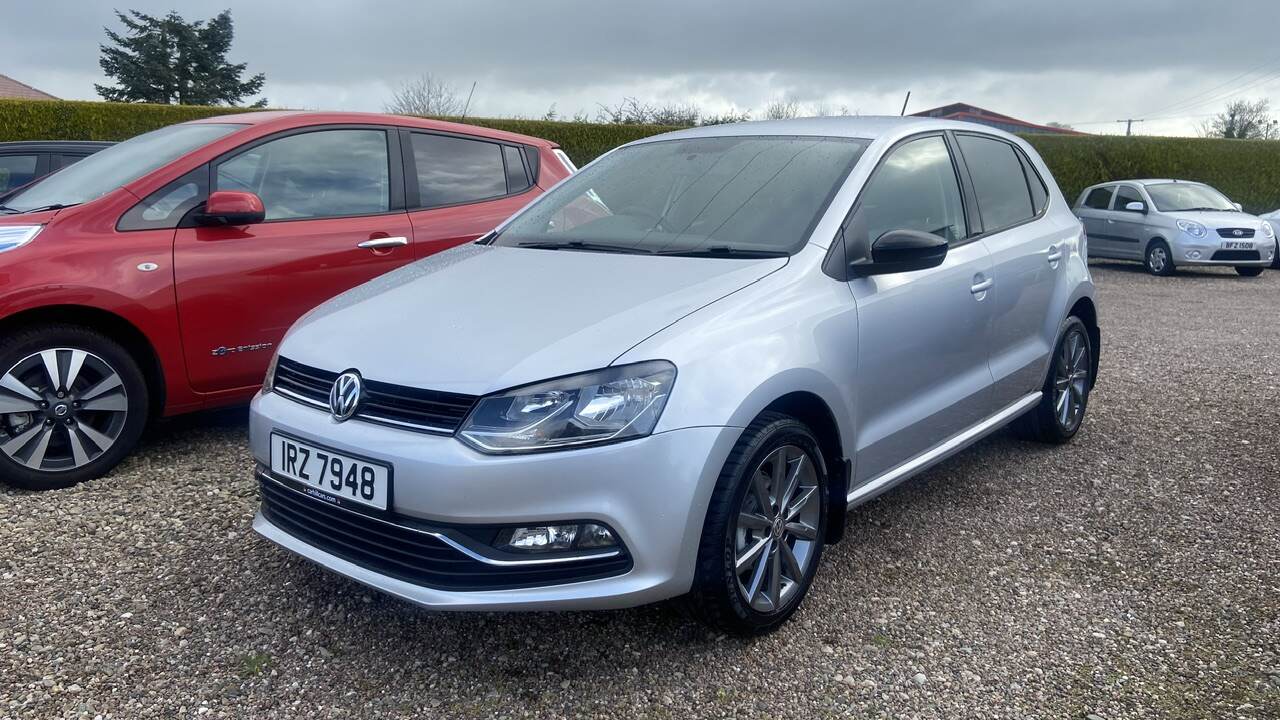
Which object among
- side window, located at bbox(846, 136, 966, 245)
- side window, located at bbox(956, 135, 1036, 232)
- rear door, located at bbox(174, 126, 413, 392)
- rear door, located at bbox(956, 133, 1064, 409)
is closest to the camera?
side window, located at bbox(846, 136, 966, 245)

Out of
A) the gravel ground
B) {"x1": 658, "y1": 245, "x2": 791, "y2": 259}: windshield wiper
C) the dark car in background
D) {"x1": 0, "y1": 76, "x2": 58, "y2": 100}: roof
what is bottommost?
the gravel ground

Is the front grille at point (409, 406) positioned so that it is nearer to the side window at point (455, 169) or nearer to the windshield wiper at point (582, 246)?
the windshield wiper at point (582, 246)

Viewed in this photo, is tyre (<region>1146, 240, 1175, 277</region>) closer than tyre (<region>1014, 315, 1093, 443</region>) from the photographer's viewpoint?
No

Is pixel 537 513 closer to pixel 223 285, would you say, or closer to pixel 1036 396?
pixel 223 285

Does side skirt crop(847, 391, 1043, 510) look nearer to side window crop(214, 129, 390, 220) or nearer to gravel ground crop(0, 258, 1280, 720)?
gravel ground crop(0, 258, 1280, 720)

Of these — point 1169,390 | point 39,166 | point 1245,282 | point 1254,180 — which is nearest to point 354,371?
point 1169,390

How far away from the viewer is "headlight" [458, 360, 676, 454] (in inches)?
95.2

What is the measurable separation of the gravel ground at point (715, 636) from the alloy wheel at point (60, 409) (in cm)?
18

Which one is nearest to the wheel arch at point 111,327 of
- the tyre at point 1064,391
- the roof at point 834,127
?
the roof at point 834,127

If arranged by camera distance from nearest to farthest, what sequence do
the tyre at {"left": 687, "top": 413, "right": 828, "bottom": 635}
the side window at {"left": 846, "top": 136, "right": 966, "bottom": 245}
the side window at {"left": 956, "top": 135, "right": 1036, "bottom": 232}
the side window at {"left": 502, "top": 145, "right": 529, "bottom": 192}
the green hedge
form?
the tyre at {"left": 687, "top": 413, "right": 828, "bottom": 635}, the side window at {"left": 846, "top": 136, "right": 966, "bottom": 245}, the side window at {"left": 956, "top": 135, "right": 1036, "bottom": 232}, the side window at {"left": 502, "top": 145, "right": 529, "bottom": 192}, the green hedge

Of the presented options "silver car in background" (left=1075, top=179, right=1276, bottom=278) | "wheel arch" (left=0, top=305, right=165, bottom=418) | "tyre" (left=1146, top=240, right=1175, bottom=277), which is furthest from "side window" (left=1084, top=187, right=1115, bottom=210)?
"wheel arch" (left=0, top=305, right=165, bottom=418)

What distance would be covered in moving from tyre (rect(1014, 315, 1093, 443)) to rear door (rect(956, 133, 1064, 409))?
194 mm

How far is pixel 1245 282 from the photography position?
14.1 metres

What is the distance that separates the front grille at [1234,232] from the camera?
47.0ft
